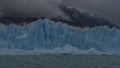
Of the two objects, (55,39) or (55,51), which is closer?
(55,51)

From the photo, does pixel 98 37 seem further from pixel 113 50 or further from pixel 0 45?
pixel 0 45

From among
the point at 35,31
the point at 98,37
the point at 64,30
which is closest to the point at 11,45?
the point at 35,31

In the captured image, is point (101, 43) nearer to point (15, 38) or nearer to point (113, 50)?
point (113, 50)

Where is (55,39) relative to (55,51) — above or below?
above

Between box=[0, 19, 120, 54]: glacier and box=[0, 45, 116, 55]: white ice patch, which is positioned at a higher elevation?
box=[0, 19, 120, 54]: glacier

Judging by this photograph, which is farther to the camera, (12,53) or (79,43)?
(79,43)

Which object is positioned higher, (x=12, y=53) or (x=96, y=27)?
(x=96, y=27)

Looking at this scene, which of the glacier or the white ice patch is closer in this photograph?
the white ice patch
